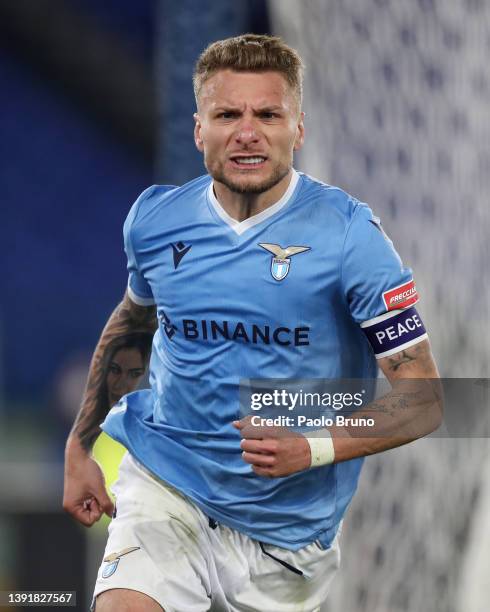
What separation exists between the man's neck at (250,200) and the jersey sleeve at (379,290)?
0.26 m

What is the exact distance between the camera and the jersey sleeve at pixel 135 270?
11.8 ft

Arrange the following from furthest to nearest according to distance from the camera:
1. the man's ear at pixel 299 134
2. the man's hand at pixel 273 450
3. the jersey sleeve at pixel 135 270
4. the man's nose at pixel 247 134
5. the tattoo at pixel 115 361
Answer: the tattoo at pixel 115 361
the jersey sleeve at pixel 135 270
the man's ear at pixel 299 134
the man's nose at pixel 247 134
the man's hand at pixel 273 450

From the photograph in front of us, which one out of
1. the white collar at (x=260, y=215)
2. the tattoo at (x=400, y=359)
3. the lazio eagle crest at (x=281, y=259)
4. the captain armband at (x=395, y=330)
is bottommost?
the tattoo at (x=400, y=359)

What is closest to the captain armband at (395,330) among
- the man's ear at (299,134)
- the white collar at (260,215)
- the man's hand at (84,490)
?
the white collar at (260,215)

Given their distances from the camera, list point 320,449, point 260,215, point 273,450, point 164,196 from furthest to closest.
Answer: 1. point 164,196
2. point 260,215
3. point 320,449
4. point 273,450

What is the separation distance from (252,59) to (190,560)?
127cm

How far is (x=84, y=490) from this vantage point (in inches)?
144

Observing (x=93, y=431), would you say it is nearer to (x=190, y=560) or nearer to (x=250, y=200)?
(x=190, y=560)

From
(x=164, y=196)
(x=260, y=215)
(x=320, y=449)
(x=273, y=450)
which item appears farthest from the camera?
(x=164, y=196)

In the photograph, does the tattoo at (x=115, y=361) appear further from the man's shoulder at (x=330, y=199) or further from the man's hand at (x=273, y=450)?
the man's hand at (x=273, y=450)

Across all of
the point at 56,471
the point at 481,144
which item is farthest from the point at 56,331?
the point at 481,144

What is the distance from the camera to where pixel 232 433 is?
3.43m

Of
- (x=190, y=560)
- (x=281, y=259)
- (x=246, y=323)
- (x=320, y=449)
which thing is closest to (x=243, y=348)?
(x=246, y=323)

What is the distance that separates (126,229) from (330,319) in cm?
63
